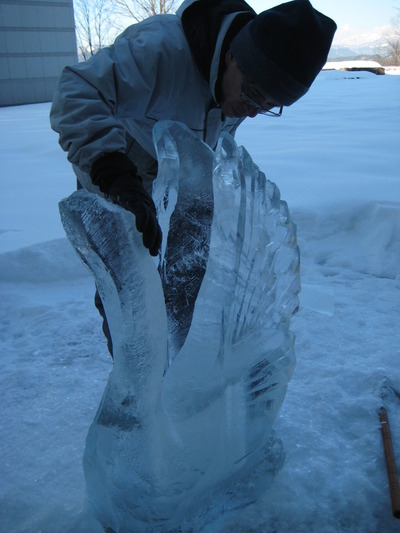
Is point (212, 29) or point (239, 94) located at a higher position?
point (212, 29)

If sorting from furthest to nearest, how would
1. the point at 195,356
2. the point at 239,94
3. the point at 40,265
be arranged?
the point at 40,265 < the point at 239,94 < the point at 195,356

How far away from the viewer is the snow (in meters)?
1.34

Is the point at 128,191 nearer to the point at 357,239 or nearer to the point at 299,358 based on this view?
the point at 299,358

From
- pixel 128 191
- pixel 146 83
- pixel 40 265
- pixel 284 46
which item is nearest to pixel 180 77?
pixel 146 83

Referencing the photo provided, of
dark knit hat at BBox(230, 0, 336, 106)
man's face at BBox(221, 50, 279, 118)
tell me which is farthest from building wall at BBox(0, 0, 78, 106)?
dark knit hat at BBox(230, 0, 336, 106)

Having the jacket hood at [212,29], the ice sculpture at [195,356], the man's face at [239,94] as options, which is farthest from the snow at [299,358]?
the jacket hood at [212,29]

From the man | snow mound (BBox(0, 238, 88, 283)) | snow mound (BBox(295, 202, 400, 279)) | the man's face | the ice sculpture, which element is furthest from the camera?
snow mound (BBox(295, 202, 400, 279))

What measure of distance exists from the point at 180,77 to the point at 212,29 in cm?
16

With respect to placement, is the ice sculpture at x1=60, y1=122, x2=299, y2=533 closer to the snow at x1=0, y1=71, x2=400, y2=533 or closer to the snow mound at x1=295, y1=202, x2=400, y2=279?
the snow at x1=0, y1=71, x2=400, y2=533

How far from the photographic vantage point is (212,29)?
1.45 meters

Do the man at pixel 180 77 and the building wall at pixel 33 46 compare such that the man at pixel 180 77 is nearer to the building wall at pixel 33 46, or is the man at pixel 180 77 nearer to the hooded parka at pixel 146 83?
the hooded parka at pixel 146 83

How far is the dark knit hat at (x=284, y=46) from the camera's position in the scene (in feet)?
4.27

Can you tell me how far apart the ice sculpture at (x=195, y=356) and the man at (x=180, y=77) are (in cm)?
15

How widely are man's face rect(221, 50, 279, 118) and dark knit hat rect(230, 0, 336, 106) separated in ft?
0.10
